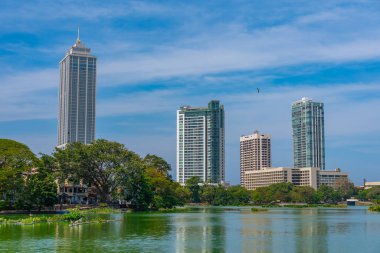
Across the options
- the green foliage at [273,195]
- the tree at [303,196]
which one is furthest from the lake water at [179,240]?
the tree at [303,196]

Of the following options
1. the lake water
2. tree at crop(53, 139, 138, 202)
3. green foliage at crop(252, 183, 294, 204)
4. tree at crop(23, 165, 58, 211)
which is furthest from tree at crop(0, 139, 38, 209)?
green foliage at crop(252, 183, 294, 204)

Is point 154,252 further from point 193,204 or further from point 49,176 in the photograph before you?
point 193,204

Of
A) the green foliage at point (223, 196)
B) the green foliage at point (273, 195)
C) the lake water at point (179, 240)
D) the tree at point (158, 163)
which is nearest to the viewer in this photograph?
the lake water at point (179, 240)

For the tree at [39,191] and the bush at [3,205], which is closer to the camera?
the bush at [3,205]

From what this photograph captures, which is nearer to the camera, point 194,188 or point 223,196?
point 223,196

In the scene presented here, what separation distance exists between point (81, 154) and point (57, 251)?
6077cm

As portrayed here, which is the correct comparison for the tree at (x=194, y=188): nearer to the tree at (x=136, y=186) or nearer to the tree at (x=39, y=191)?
the tree at (x=136, y=186)

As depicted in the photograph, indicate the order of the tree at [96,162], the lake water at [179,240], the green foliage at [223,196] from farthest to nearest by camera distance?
the green foliage at [223,196], the tree at [96,162], the lake water at [179,240]

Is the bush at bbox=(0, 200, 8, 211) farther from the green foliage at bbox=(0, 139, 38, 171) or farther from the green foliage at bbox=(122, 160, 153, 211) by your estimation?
the green foliage at bbox=(122, 160, 153, 211)

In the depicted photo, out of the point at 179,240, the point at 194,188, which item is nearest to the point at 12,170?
the point at 179,240

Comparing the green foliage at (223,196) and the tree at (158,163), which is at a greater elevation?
the tree at (158,163)

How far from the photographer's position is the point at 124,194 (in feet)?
325

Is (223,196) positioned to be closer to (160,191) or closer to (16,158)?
(160,191)

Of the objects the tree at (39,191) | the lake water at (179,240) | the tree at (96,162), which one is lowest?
the lake water at (179,240)
